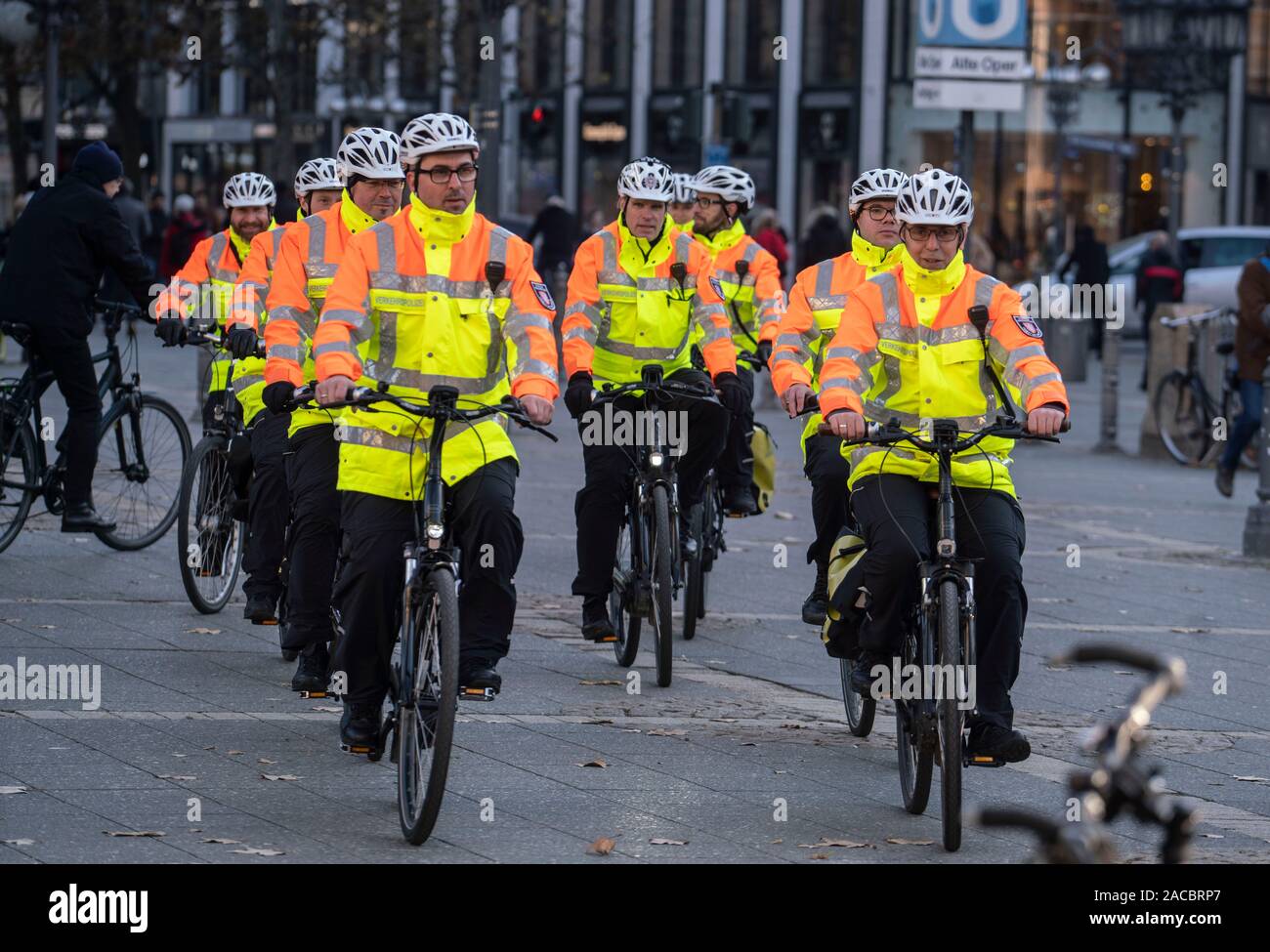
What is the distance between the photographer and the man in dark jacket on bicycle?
11.0m

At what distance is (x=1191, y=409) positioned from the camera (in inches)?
736

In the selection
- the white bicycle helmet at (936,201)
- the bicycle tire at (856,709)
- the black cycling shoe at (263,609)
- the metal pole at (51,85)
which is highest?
the metal pole at (51,85)

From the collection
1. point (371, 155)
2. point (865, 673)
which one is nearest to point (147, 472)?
point (371, 155)

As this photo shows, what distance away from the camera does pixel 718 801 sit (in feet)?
22.4

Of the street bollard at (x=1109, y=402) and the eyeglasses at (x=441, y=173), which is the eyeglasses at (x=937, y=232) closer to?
the eyeglasses at (x=441, y=173)

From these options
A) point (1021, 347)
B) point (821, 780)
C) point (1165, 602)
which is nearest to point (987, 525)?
point (1021, 347)

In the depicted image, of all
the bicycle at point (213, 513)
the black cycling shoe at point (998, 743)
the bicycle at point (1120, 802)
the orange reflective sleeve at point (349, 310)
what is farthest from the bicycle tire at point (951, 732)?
the bicycle at point (213, 513)

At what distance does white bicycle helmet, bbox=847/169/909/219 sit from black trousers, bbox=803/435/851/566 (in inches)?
37.1

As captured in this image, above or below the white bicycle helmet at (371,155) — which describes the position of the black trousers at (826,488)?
below

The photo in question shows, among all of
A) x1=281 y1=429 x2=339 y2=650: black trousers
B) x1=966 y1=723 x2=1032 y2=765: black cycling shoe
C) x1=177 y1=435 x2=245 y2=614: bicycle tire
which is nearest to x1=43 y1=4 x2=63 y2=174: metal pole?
x1=177 y1=435 x2=245 y2=614: bicycle tire

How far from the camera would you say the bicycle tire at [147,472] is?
11508 mm

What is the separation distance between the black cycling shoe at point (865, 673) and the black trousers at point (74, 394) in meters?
5.11

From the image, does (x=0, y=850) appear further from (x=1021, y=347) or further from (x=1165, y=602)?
(x=1165, y=602)

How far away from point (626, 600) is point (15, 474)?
3.35 metres
